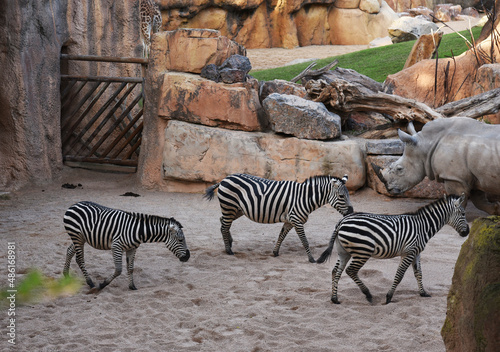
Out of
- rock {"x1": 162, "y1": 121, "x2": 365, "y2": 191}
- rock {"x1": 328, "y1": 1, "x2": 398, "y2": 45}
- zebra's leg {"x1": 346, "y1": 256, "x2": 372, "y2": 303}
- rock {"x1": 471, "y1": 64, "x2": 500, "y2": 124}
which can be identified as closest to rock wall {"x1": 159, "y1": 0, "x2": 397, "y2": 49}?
rock {"x1": 328, "y1": 1, "x2": 398, "y2": 45}

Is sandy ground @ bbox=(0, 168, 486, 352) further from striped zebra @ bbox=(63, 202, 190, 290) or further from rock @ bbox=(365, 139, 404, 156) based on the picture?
rock @ bbox=(365, 139, 404, 156)

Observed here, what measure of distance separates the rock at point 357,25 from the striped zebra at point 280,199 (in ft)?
69.3

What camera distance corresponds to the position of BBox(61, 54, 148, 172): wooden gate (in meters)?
10.4

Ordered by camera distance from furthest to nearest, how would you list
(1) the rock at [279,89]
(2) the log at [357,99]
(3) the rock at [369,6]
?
(3) the rock at [369,6] < (1) the rock at [279,89] < (2) the log at [357,99]

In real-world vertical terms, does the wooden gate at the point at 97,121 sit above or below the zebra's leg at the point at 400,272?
above

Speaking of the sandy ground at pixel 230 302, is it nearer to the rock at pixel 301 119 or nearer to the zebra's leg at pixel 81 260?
the zebra's leg at pixel 81 260

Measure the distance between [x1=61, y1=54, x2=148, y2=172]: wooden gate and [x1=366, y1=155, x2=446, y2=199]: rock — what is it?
4.61m

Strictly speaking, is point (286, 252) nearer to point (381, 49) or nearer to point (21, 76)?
point (21, 76)

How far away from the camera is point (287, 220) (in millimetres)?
5895

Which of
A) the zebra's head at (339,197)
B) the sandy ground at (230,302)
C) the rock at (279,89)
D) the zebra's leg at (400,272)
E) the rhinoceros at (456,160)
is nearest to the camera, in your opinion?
the sandy ground at (230,302)

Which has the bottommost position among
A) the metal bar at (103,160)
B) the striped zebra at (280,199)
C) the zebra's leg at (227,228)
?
the zebra's leg at (227,228)

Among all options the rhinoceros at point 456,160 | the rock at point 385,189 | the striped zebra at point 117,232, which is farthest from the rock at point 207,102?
the striped zebra at point 117,232

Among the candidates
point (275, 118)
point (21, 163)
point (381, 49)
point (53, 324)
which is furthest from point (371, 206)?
point (381, 49)

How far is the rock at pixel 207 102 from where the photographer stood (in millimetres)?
9156
